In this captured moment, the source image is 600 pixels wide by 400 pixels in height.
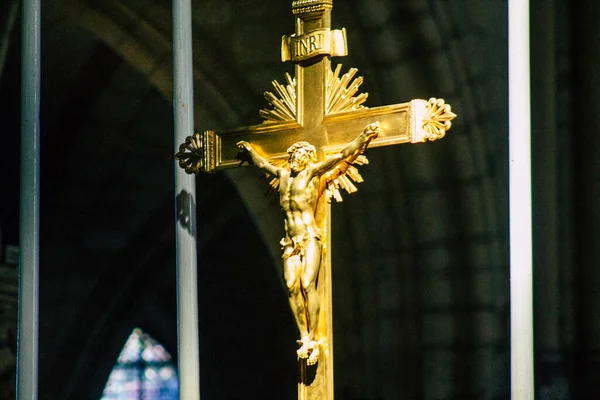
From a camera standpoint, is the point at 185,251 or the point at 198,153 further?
the point at 185,251

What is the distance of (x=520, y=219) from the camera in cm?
541

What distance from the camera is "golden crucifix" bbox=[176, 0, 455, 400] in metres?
4.96

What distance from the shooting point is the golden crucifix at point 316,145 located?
4.96 m

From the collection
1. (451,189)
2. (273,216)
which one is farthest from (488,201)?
(273,216)

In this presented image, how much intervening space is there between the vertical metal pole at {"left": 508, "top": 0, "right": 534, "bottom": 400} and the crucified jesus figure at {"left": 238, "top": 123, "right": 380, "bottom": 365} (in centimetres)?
78

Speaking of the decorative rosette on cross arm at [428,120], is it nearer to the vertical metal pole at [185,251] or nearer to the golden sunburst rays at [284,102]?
the golden sunburst rays at [284,102]

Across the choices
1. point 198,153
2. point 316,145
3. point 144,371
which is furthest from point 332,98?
point 144,371

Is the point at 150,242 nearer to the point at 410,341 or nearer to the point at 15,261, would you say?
the point at 15,261

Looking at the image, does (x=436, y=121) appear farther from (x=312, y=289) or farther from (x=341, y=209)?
(x=341, y=209)

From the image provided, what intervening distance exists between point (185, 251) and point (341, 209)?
7.02ft

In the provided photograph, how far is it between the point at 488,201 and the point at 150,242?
3.01 m

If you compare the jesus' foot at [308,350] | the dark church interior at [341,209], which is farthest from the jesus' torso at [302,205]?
the dark church interior at [341,209]

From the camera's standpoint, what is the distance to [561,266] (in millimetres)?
7414

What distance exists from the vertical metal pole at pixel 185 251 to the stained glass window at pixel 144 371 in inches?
184
